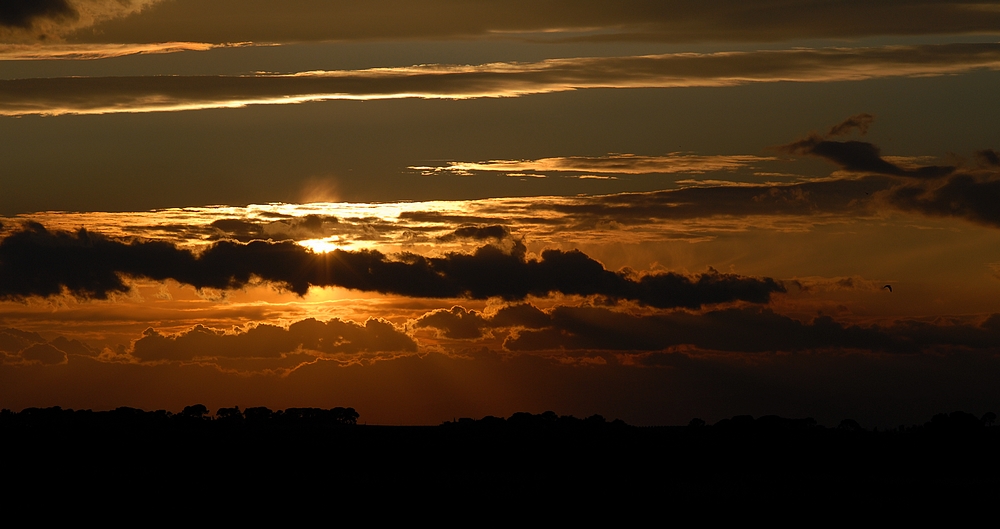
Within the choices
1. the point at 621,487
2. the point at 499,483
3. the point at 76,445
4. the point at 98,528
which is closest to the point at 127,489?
the point at 98,528

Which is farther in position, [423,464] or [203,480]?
[423,464]

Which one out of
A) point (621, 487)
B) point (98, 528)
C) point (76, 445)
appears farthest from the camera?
point (76, 445)

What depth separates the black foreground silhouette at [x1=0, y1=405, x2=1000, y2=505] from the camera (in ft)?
348

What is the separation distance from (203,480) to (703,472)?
175 ft

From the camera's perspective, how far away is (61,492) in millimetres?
99250

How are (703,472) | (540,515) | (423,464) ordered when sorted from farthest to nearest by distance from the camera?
(423,464) → (703,472) → (540,515)

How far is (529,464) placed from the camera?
143 meters

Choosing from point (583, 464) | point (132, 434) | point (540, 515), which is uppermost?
point (132, 434)

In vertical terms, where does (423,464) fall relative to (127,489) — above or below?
above

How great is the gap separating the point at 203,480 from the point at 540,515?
3476 centimetres

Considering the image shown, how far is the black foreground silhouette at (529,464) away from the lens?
348ft

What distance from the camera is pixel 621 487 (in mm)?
107812

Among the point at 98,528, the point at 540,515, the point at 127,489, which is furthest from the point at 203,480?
the point at 540,515

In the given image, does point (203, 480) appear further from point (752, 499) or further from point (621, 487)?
point (752, 499)
